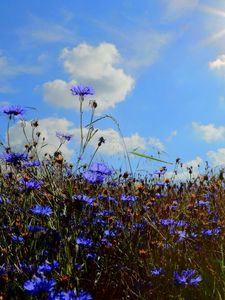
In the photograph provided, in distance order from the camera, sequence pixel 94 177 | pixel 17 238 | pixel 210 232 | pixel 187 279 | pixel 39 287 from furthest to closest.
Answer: pixel 210 232
pixel 94 177
pixel 17 238
pixel 187 279
pixel 39 287

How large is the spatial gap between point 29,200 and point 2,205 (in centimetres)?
18

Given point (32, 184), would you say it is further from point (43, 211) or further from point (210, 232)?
point (210, 232)

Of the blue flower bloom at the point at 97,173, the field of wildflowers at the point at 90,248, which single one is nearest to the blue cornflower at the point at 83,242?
the field of wildflowers at the point at 90,248

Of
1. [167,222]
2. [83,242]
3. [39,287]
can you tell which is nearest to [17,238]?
[83,242]

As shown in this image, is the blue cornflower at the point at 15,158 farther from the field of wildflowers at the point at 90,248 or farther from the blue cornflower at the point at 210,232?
the blue cornflower at the point at 210,232

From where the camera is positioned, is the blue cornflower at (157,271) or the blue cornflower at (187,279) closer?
the blue cornflower at (187,279)

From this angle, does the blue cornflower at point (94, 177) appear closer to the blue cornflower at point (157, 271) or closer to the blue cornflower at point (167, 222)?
the blue cornflower at point (167, 222)

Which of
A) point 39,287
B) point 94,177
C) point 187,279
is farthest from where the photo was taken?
point 94,177

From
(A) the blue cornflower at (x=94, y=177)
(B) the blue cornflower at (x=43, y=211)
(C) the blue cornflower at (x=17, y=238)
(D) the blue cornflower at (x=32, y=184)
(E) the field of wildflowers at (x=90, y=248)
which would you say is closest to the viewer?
(E) the field of wildflowers at (x=90, y=248)

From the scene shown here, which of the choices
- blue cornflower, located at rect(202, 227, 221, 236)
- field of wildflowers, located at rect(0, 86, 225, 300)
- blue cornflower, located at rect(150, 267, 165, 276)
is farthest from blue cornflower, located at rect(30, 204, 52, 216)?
blue cornflower, located at rect(202, 227, 221, 236)

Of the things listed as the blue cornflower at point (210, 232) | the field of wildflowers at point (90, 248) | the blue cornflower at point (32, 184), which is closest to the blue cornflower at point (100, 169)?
the field of wildflowers at point (90, 248)

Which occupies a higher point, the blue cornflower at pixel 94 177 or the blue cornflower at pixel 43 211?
the blue cornflower at pixel 94 177

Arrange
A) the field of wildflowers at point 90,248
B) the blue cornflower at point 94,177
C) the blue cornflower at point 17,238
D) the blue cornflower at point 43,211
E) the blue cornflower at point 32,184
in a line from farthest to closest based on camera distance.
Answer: the blue cornflower at point 94,177, the blue cornflower at point 32,184, the blue cornflower at point 43,211, the blue cornflower at point 17,238, the field of wildflowers at point 90,248

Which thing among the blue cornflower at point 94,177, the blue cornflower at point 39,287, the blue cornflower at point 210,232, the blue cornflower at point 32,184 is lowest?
the blue cornflower at point 39,287
